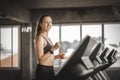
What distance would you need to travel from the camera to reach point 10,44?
36.6 ft

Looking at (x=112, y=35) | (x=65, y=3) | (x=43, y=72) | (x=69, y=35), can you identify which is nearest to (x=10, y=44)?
(x=69, y=35)

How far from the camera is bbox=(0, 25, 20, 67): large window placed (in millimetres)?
10969

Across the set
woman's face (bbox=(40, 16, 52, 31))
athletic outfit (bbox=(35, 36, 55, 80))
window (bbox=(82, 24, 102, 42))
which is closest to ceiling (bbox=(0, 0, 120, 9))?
window (bbox=(82, 24, 102, 42))

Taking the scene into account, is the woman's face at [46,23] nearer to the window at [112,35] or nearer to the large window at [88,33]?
the large window at [88,33]

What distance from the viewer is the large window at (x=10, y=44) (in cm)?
1097

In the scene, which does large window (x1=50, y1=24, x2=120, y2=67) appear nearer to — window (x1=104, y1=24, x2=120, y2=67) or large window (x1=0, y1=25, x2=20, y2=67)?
window (x1=104, y1=24, x2=120, y2=67)

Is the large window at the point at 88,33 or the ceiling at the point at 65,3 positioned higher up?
the ceiling at the point at 65,3

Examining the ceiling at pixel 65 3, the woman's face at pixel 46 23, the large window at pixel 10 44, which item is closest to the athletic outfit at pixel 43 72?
the woman's face at pixel 46 23

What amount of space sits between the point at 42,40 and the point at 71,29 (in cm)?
910

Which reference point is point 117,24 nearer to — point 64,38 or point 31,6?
point 64,38

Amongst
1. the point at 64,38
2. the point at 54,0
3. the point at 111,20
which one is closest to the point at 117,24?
the point at 111,20

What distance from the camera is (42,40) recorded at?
5.69 ft

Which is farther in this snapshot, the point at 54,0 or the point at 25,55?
the point at 25,55

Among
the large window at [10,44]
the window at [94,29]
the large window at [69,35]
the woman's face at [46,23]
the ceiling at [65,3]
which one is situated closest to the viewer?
the woman's face at [46,23]
